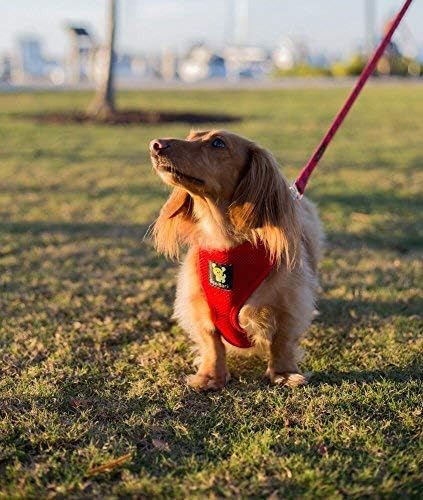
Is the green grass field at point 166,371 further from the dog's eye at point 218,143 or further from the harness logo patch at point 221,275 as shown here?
the dog's eye at point 218,143

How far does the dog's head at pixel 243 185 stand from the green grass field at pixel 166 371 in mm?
705

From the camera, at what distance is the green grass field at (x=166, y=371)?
234cm

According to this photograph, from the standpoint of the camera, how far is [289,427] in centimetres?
267

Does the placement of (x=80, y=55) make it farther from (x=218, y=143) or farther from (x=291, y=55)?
(x=218, y=143)

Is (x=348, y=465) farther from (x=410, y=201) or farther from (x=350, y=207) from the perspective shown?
(x=410, y=201)

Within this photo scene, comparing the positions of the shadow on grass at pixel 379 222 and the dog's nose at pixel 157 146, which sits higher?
the dog's nose at pixel 157 146

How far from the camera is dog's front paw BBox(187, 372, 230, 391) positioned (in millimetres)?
3035

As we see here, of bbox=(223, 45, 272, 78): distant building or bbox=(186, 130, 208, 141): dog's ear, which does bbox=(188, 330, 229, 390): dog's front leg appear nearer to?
bbox=(186, 130, 208, 141): dog's ear

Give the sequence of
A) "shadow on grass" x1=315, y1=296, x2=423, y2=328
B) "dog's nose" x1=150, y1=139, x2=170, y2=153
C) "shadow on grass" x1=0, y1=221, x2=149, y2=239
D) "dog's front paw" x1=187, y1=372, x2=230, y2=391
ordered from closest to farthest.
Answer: "dog's nose" x1=150, y1=139, x2=170, y2=153 → "dog's front paw" x1=187, y1=372, x2=230, y2=391 → "shadow on grass" x1=315, y1=296, x2=423, y2=328 → "shadow on grass" x1=0, y1=221, x2=149, y2=239

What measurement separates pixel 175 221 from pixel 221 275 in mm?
Answer: 352

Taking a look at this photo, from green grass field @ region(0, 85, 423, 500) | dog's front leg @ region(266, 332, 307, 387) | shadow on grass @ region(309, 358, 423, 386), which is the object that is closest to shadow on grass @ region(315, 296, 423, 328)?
green grass field @ region(0, 85, 423, 500)

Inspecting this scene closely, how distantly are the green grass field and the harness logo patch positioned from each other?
474 millimetres

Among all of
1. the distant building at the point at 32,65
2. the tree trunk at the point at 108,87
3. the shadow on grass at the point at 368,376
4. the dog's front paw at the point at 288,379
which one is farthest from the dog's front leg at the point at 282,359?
the distant building at the point at 32,65

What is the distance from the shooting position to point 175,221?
3.13m
